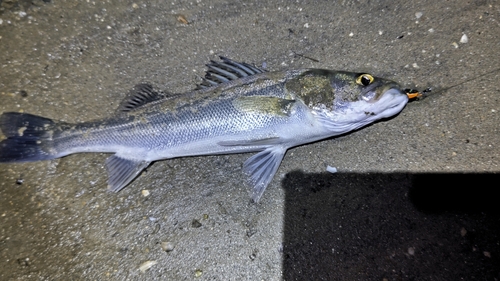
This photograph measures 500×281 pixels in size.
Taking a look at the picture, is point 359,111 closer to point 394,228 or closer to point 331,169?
point 331,169

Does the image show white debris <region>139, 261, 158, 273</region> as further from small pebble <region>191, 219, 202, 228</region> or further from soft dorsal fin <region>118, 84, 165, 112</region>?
soft dorsal fin <region>118, 84, 165, 112</region>

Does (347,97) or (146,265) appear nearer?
(347,97)

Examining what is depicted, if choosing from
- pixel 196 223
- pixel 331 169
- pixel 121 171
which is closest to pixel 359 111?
pixel 331 169

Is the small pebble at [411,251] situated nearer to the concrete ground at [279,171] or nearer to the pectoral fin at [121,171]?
the concrete ground at [279,171]

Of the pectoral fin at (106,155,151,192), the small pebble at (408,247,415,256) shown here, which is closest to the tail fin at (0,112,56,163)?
the pectoral fin at (106,155,151,192)

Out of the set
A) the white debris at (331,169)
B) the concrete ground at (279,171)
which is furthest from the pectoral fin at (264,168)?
the white debris at (331,169)
